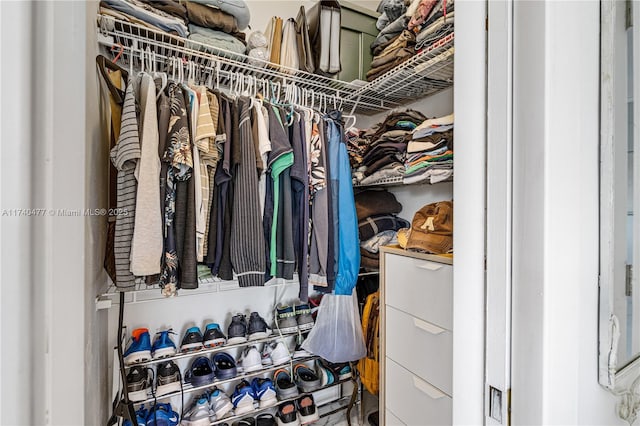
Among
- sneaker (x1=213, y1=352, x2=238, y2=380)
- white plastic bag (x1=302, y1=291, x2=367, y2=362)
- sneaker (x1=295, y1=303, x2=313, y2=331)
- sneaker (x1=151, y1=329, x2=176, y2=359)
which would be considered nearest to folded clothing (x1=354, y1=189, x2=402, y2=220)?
white plastic bag (x1=302, y1=291, x2=367, y2=362)

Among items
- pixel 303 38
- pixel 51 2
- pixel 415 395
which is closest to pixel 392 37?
pixel 303 38

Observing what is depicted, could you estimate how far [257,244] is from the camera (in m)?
1.00

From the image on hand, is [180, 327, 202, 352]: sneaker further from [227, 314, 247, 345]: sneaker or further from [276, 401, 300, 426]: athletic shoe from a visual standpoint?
[276, 401, 300, 426]: athletic shoe

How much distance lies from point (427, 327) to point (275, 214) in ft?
2.29

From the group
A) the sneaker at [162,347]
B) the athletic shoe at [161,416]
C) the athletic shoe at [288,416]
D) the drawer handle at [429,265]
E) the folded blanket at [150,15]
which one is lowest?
the athletic shoe at [288,416]

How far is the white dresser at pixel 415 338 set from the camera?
923 millimetres

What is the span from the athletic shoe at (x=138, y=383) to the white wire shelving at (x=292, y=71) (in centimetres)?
125

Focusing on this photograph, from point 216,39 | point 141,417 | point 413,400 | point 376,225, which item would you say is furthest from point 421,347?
point 216,39

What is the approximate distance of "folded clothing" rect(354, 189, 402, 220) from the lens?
4.99 feet

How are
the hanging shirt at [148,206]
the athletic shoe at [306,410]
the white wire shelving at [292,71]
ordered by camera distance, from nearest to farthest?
the hanging shirt at [148,206] → the white wire shelving at [292,71] → the athletic shoe at [306,410]

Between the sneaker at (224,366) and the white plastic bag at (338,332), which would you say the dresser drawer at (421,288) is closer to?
the white plastic bag at (338,332)

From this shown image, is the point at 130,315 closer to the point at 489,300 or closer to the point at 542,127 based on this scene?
the point at 489,300

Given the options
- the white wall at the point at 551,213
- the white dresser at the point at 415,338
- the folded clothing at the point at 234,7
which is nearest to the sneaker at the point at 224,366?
the white dresser at the point at 415,338

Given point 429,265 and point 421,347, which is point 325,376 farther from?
point 429,265
